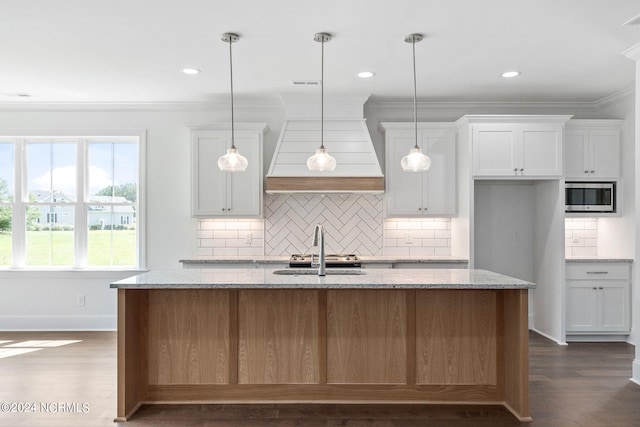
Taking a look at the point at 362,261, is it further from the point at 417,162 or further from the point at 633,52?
the point at 633,52

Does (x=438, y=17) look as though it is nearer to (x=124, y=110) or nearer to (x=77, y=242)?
(x=124, y=110)

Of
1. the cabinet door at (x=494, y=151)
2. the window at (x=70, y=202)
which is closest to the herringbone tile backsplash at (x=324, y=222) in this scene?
the cabinet door at (x=494, y=151)

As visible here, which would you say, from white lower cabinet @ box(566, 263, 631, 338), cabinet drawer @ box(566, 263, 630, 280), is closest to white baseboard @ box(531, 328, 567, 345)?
white lower cabinet @ box(566, 263, 631, 338)

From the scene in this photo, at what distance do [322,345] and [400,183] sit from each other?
250 cm

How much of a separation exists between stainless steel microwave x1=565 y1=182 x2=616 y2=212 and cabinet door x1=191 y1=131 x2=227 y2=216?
3.75 metres

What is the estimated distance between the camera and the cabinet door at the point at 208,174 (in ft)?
16.4

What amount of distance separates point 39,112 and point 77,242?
159 cm

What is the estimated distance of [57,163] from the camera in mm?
5402

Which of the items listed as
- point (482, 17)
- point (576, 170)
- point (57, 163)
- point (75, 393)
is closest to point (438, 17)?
point (482, 17)

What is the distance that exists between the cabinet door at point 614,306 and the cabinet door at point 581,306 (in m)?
0.06

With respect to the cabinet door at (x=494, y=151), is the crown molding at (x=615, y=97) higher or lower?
higher

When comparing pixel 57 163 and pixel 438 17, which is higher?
pixel 438 17

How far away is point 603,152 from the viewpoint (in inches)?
192

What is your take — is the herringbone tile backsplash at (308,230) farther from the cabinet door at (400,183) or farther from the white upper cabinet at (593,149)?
the white upper cabinet at (593,149)
